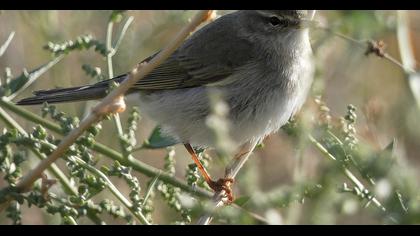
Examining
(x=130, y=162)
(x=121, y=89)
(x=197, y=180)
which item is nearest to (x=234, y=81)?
(x=130, y=162)

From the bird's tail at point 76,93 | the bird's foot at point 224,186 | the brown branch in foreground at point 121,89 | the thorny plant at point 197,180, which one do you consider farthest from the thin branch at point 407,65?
the bird's tail at point 76,93

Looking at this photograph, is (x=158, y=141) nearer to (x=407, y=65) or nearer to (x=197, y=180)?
(x=197, y=180)

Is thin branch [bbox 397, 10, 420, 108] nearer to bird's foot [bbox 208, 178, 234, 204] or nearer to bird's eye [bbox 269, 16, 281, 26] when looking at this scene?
bird's foot [bbox 208, 178, 234, 204]

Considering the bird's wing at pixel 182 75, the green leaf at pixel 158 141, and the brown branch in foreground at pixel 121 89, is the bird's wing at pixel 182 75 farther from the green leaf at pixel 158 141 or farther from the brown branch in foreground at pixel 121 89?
the brown branch in foreground at pixel 121 89

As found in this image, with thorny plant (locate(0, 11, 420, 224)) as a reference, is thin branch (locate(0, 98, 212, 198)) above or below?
above

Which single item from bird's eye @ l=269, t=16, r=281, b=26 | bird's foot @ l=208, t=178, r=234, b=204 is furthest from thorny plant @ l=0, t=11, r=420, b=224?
bird's eye @ l=269, t=16, r=281, b=26

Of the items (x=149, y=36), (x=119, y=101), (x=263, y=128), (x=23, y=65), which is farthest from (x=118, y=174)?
(x=23, y=65)
